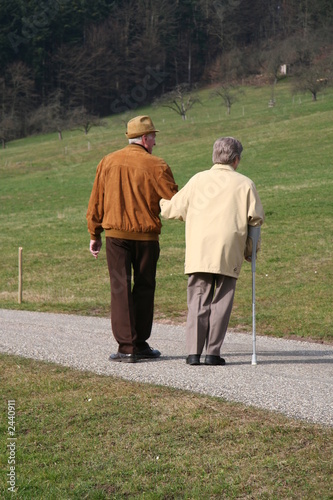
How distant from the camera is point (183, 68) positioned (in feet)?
363

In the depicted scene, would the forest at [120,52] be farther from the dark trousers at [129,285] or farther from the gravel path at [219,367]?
the dark trousers at [129,285]

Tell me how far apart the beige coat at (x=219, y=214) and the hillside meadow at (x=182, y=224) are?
14.3 ft

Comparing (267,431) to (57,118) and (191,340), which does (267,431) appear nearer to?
(191,340)

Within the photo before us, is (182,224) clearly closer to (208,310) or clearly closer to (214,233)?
(208,310)

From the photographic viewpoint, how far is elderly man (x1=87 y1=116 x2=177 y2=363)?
25.6ft

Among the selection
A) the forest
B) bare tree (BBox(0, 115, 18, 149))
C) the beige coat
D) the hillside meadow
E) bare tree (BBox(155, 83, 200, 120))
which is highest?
the forest

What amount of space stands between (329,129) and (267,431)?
41159 millimetres

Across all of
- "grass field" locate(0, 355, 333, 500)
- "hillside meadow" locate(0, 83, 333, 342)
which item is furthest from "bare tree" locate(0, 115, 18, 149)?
"grass field" locate(0, 355, 333, 500)

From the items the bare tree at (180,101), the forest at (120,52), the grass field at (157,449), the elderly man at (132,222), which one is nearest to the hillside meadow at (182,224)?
the elderly man at (132,222)

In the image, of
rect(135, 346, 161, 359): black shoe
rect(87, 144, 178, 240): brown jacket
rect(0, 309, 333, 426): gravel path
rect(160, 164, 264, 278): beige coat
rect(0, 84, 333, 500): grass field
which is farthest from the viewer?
rect(135, 346, 161, 359): black shoe

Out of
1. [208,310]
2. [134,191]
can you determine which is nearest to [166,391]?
[208,310]

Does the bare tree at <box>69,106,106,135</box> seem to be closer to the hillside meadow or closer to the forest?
the forest

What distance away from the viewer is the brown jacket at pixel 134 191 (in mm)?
7785

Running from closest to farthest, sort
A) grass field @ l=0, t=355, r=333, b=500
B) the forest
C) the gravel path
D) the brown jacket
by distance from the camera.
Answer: grass field @ l=0, t=355, r=333, b=500
the gravel path
the brown jacket
the forest
